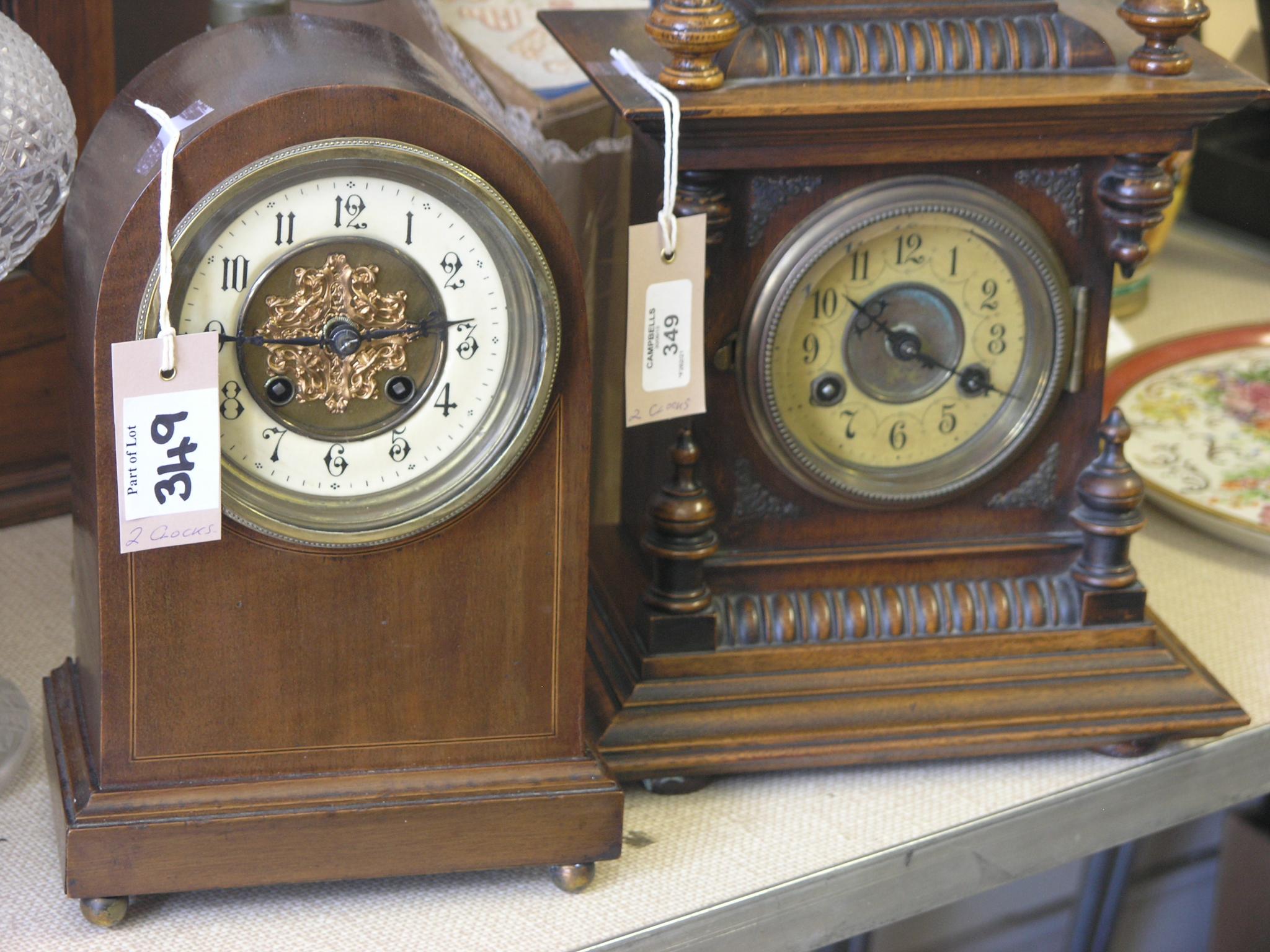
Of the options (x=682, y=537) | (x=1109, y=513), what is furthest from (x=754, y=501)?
(x=1109, y=513)

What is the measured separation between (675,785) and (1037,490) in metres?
0.36

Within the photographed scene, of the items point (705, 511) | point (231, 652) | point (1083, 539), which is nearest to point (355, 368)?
point (231, 652)

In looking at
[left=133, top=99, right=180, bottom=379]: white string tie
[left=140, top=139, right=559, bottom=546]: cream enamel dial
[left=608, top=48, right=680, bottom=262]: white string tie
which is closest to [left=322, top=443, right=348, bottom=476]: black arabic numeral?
[left=140, top=139, right=559, bottom=546]: cream enamel dial

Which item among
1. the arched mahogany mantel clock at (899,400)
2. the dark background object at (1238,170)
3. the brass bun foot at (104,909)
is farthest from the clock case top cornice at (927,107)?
the dark background object at (1238,170)

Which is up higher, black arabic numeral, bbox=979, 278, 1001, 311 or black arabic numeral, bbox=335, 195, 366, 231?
black arabic numeral, bbox=335, 195, 366, 231

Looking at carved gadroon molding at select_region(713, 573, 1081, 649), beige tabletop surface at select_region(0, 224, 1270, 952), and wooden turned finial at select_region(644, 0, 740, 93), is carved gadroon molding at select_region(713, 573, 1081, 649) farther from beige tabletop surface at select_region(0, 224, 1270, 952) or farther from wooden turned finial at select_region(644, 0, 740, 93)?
wooden turned finial at select_region(644, 0, 740, 93)

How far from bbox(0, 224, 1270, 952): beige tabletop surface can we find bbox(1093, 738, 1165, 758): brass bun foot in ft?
0.03

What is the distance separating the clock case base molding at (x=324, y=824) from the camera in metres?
0.95

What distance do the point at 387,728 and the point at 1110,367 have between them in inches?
40.7

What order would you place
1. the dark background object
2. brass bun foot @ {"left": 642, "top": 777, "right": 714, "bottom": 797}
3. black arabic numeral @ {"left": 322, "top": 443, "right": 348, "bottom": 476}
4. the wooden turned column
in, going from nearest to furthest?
black arabic numeral @ {"left": 322, "top": 443, "right": 348, "bottom": 476}
the wooden turned column
brass bun foot @ {"left": 642, "top": 777, "right": 714, "bottom": 797}
the dark background object

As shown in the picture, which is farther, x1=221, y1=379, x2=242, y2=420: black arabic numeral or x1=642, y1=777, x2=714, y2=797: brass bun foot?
x1=642, y1=777, x2=714, y2=797: brass bun foot

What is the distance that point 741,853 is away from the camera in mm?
1086

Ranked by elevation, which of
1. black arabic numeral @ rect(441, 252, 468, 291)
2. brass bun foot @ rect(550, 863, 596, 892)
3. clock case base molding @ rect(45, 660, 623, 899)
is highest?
black arabic numeral @ rect(441, 252, 468, 291)

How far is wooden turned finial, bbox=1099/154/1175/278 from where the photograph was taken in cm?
110
